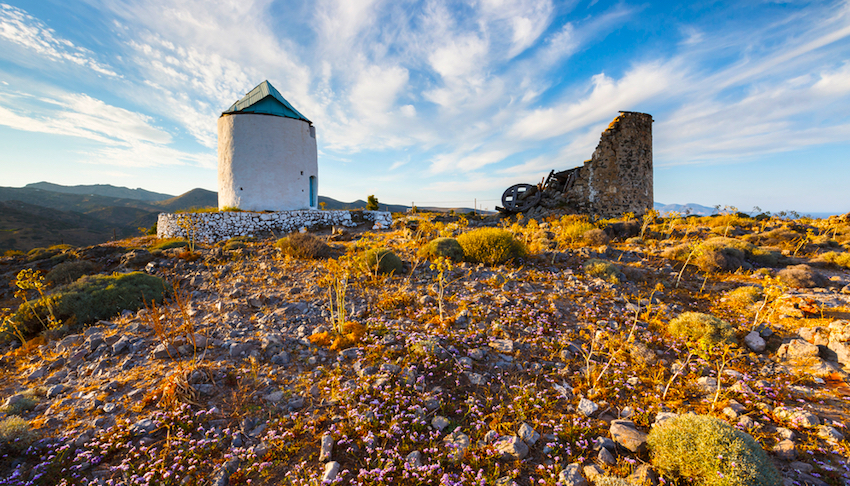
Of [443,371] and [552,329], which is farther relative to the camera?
[552,329]

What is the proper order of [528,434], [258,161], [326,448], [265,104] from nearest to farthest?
[326,448], [528,434], [258,161], [265,104]

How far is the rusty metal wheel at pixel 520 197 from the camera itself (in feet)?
66.8

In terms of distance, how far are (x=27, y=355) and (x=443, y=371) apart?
696 cm

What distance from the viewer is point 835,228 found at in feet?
34.3

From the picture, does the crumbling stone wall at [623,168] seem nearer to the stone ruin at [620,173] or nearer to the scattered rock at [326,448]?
the stone ruin at [620,173]

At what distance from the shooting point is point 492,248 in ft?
→ 26.1

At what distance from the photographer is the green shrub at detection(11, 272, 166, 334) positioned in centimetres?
618

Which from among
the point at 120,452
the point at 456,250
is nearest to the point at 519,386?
the point at 120,452

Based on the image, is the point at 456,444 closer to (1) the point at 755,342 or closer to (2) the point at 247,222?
(1) the point at 755,342

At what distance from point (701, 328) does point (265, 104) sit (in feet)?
72.7

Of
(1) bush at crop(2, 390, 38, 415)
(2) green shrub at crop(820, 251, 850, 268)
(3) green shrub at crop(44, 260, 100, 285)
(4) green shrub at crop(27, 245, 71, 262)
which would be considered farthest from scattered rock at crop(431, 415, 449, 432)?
(4) green shrub at crop(27, 245, 71, 262)

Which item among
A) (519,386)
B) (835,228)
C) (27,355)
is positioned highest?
(835,228)

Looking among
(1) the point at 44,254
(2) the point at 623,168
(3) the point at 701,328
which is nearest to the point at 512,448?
(3) the point at 701,328

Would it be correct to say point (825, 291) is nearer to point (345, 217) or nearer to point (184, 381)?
point (184, 381)
